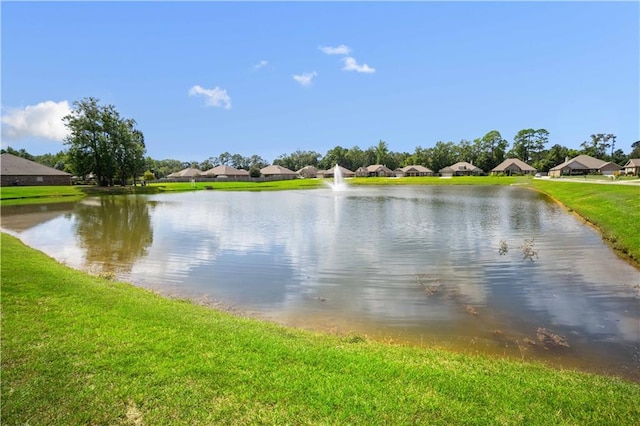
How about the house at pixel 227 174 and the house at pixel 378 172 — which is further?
the house at pixel 378 172

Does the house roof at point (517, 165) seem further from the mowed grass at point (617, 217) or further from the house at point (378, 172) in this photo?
the mowed grass at point (617, 217)

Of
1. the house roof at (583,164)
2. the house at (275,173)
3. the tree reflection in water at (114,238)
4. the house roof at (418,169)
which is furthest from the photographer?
the house roof at (418,169)

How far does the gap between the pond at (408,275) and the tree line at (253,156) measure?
149 ft

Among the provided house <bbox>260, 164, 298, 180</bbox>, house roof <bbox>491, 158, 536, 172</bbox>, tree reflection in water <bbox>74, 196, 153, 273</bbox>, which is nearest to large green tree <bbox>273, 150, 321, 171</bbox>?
house <bbox>260, 164, 298, 180</bbox>

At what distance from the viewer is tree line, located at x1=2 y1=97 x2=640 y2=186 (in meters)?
61.6

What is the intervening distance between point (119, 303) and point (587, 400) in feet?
27.9

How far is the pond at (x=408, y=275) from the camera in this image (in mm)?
7539

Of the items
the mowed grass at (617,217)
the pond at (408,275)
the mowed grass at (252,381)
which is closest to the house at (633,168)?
the mowed grass at (617,217)

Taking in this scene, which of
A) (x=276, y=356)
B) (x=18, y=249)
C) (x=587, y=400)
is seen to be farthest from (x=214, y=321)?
(x=18, y=249)

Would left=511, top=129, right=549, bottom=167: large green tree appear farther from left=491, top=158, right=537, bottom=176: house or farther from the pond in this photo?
the pond

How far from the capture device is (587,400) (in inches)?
177

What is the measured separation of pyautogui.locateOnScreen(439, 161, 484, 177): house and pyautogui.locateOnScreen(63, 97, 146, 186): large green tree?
292 feet

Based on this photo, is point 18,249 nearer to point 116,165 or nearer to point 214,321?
point 214,321

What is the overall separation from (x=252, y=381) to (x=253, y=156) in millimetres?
169602
